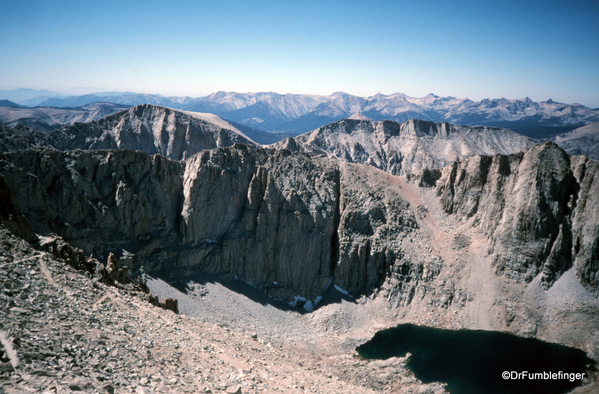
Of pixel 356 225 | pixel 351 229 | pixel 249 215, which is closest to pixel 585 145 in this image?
pixel 356 225

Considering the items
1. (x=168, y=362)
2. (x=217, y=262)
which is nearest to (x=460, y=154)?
(x=217, y=262)

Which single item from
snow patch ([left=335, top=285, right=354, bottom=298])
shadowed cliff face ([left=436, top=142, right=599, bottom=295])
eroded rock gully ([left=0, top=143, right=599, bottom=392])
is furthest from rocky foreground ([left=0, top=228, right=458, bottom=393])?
shadowed cliff face ([left=436, top=142, right=599, bottom=295])

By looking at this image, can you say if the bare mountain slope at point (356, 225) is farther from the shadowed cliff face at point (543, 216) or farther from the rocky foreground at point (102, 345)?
the rocky foreground at point (102, 345)

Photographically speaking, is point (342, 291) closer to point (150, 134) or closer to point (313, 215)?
point (313, 215)

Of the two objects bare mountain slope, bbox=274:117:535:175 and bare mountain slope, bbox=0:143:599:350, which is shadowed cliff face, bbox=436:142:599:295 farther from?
bare mountain slope, bbox=274:117:535:175

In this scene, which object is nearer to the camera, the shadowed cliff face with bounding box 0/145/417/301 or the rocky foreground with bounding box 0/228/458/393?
the rocky foreground with bounding box 0/228/458/393

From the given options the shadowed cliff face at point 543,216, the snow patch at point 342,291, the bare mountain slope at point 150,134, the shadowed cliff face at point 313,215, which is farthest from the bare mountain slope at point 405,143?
the snow patch at point 342,291
